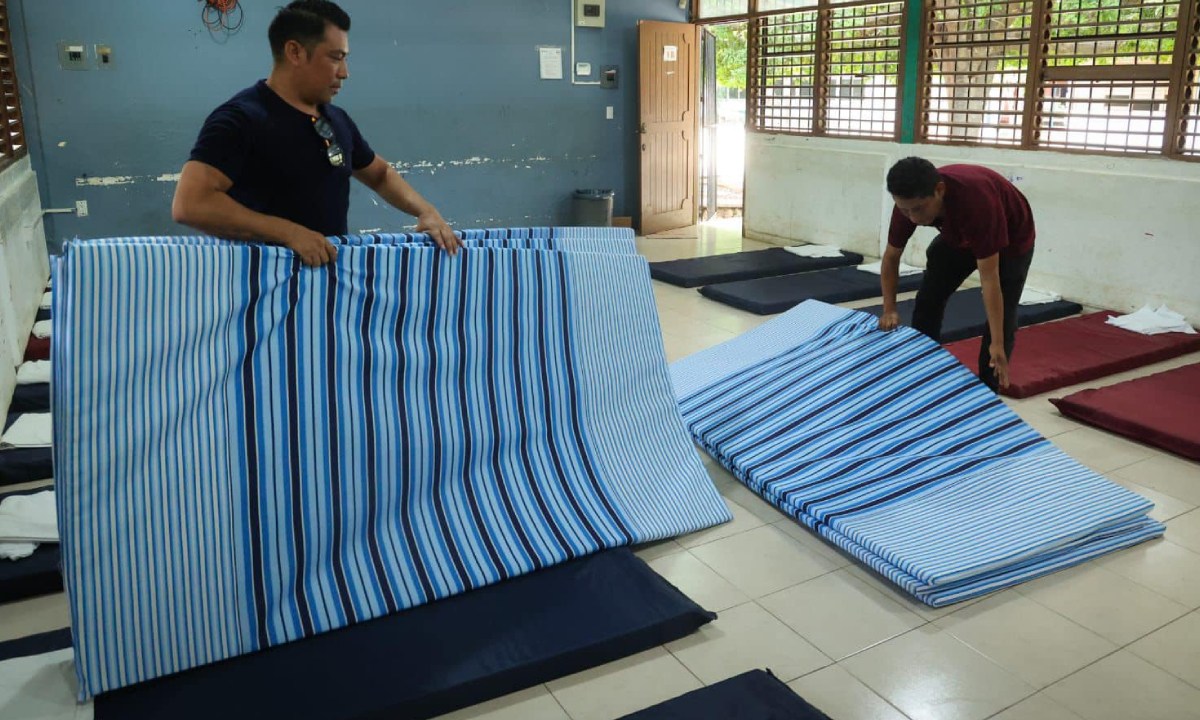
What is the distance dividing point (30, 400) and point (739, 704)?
316 centimetres

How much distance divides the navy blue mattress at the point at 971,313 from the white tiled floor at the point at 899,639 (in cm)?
198

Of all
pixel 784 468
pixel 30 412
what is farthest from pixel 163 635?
pixel 30 412

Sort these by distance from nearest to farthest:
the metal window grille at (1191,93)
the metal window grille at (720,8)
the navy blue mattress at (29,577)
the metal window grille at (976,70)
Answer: the navy blue mattress at (29,577) → the metal window grille at (1191,93) → the metal window grille at (976,70) → the metal window grille at (720,8)

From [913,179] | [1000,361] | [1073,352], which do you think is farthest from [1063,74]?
[913,179]

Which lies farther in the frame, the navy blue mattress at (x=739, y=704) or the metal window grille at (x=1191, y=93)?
the metal window grille at (x=1191, y=93)

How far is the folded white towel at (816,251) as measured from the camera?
21.9 ft

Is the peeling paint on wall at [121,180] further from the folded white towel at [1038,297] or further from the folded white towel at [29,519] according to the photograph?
the folded white towel at [1038,297]

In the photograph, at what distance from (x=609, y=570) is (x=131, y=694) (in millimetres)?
1133

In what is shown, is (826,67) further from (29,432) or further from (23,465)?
(23,465)

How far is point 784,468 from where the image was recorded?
9.96ft

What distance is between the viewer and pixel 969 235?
3.16 m

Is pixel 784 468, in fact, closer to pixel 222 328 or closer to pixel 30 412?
pixel 222 328

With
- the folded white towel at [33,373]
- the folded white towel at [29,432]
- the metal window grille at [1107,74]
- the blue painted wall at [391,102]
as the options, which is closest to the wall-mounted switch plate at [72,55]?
the blue painted wall at [391,102]

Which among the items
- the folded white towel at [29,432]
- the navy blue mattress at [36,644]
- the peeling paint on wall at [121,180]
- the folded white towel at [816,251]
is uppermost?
the peeling paint on wall at [121,180]
